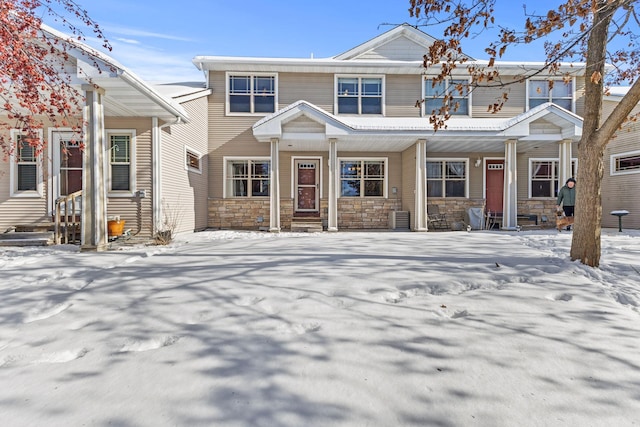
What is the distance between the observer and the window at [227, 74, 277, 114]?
12414 mm

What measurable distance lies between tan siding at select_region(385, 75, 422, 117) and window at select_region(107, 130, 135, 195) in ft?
29.1

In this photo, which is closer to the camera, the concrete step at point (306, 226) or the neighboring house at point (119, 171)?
the neighboring house at point (119, 171)

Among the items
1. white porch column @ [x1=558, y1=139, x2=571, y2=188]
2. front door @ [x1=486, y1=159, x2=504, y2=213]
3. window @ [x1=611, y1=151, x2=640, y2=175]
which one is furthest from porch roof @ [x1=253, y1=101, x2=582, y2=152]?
window @ [x1=611, y1=151, x2=640, y2=175]

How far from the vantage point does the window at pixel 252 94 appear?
12414 millimetres

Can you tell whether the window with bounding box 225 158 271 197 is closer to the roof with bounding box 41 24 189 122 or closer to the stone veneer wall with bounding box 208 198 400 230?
the stone veneer wall with bounding box 208 198 400 230

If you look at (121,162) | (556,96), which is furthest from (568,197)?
(121,162)

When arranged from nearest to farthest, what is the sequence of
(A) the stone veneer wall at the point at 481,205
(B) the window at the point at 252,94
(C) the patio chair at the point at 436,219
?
(C) the patio chair at the point at 436,219
(B) the window at the point at 252,94
(A) the stone veneer wall at the point at 481,205

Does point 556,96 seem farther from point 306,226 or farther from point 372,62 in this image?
point 306,226

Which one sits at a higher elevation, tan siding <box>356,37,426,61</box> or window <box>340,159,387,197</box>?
tan siding <box>356,37,426,61</box>

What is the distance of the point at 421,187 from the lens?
10.5 m

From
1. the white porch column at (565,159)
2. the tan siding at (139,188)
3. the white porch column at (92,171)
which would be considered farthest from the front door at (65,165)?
the white porch column at (565,159)

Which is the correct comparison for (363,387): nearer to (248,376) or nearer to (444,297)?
(248,376)

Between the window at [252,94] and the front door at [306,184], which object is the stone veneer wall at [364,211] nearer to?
the front door at [306,184]

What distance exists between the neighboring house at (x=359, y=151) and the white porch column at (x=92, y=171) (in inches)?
226
